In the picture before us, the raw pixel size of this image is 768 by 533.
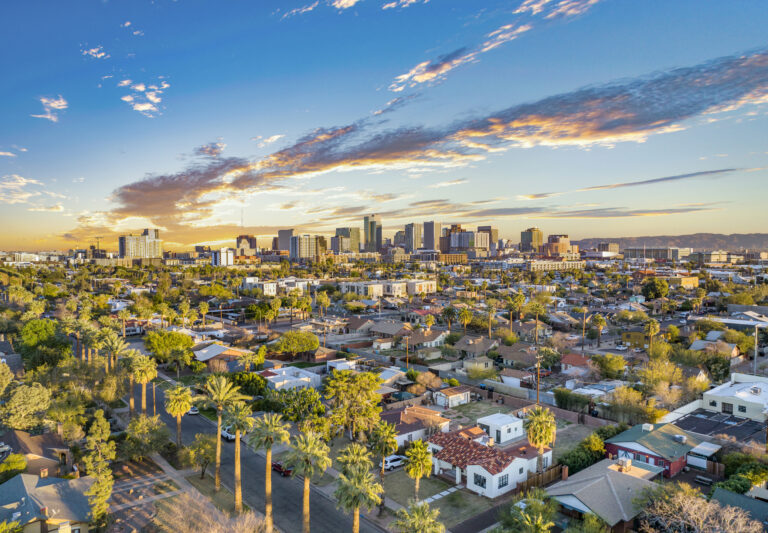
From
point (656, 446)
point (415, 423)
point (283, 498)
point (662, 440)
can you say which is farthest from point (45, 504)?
point (662, 440)

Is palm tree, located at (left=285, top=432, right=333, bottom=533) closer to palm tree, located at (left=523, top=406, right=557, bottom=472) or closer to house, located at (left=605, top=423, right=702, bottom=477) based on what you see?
palm tree, located at (left=523, top=406, right=557, bottom=472)

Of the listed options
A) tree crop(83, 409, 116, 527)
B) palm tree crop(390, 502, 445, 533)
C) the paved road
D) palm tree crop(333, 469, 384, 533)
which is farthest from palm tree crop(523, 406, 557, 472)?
tree crop(83, 409, 116, 527)

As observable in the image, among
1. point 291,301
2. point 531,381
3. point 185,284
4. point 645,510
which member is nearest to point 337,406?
point 645,510

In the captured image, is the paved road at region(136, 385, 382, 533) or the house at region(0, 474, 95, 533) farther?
the paved road at region(136, 385, 382, 533)

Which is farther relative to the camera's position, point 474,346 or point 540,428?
point 474,346

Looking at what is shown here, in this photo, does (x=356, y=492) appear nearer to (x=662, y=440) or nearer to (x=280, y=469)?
(x=280, y=469)

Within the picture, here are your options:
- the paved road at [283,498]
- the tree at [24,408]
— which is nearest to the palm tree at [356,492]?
the paved road at [283,498]
